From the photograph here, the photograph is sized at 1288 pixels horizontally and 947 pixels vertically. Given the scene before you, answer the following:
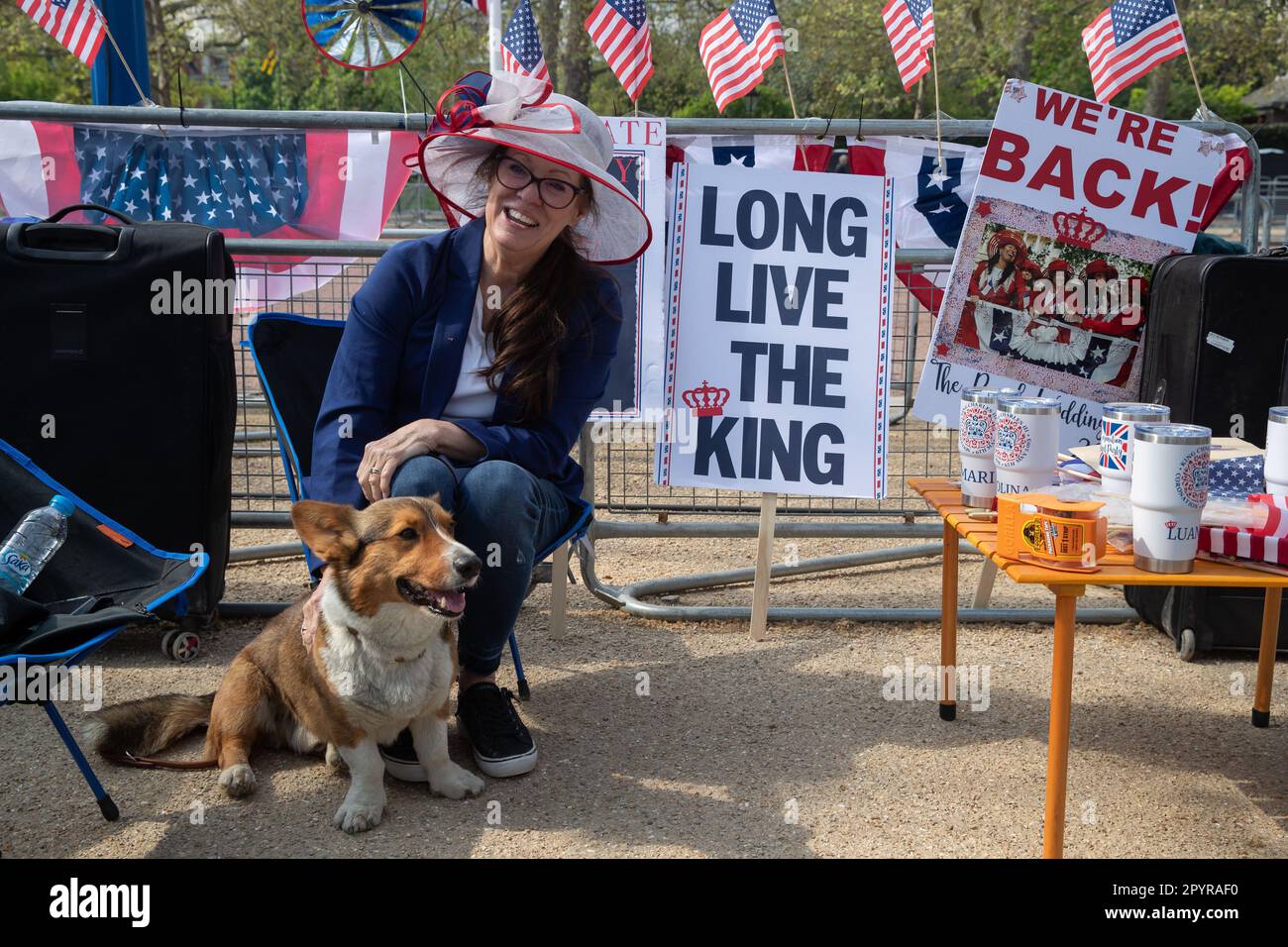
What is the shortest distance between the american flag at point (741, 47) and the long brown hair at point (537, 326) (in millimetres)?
3029

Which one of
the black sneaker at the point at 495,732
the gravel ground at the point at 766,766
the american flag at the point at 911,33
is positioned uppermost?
the american flag at the point at 911,33

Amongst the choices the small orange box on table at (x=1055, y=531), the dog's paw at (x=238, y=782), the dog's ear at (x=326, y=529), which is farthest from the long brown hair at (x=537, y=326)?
the small orange box on table at (x=1055, y=531)

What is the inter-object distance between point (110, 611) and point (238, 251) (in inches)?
82.4

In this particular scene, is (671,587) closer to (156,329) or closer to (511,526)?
(511,526)

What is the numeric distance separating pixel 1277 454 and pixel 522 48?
648cm

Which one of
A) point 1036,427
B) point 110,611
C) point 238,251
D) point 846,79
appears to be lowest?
point 110,611

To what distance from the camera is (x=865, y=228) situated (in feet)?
15.3

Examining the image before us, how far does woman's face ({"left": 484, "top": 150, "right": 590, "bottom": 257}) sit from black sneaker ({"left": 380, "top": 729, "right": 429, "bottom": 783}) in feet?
5.20

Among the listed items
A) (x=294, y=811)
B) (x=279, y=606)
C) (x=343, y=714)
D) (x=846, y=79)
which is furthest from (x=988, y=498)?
(x=846, y=79)

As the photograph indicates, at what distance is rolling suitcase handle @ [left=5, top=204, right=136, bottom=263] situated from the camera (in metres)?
4.25

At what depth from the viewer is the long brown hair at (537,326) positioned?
3.72 metres

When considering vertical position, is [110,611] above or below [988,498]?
below

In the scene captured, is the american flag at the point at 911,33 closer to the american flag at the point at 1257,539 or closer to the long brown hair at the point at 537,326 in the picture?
the long brown hair at the point at 537,326

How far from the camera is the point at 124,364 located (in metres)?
4.34
